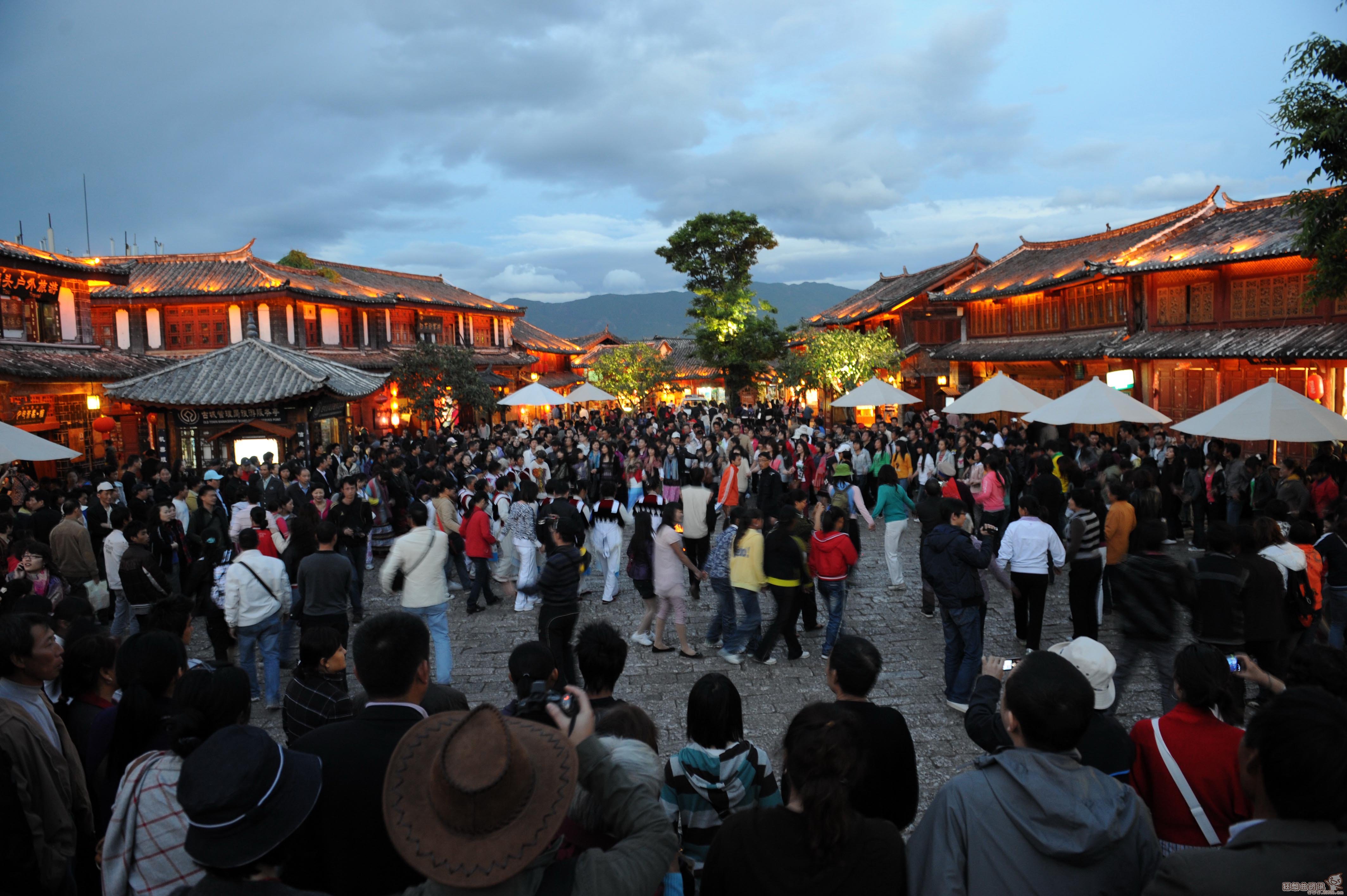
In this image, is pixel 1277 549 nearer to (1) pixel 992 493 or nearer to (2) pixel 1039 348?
(1) pixel 992 493

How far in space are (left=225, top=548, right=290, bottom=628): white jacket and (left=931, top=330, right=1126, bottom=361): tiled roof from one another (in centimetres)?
1934

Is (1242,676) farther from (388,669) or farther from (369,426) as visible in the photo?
(369,426)

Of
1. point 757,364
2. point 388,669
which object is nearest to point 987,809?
point 388,669

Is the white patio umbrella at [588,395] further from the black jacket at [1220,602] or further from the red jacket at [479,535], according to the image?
the black jacket at [1220,602]

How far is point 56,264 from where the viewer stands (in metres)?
18.3

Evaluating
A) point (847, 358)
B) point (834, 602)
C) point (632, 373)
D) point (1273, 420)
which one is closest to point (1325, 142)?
point (1273, 420)

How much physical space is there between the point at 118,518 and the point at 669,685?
Answer: 212 inches

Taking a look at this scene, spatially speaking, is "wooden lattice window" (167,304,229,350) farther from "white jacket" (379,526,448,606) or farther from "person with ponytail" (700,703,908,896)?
"person with ponytail" (700,703,908,896)

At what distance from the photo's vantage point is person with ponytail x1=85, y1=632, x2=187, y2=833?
3.28 metres

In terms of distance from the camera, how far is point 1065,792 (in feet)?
7.33

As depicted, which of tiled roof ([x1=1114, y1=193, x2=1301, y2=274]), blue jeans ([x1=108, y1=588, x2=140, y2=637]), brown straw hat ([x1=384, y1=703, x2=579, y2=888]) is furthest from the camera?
tiled roof ([x1=1114, y1=193, x2=1301, y2=274])

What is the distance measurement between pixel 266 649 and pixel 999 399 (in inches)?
476

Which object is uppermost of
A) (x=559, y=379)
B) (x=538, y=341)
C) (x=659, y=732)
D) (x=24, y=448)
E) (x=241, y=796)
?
(x=538, y=341)

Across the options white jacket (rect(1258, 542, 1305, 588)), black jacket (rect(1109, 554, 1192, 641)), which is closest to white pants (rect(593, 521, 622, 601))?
black jacket (rect(1109, 554, 1192, 641))
